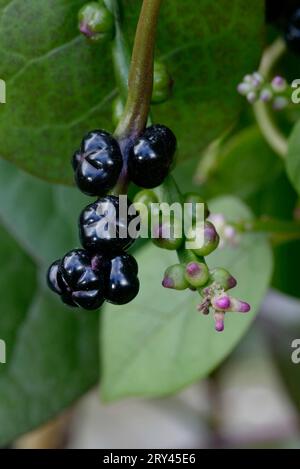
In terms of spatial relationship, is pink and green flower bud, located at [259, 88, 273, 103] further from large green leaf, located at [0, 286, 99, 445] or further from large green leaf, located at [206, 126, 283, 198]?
large green leaf, located at [0, 286, 99, 445]

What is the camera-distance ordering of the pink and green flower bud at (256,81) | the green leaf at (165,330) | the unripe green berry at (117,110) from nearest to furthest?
the unripe green berry at (117,110), the pink and green flower bud at (256,81), the green leaf at (165,330)

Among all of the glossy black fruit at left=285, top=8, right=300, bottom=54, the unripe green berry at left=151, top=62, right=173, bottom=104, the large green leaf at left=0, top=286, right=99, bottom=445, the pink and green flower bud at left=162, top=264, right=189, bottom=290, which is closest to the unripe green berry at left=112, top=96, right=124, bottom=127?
the unripe green berry at left=151, top=62, right=173, bottom=104

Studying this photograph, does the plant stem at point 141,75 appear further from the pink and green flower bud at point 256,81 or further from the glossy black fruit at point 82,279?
the pink and green flower bud at point 256,81

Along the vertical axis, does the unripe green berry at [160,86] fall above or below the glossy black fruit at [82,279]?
above

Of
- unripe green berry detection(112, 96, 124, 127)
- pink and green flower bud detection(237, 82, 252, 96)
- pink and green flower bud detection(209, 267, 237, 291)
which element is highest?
pink and green flower bud detection(237, 82, 252, 96)

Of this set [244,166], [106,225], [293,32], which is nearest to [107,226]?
[106,225]

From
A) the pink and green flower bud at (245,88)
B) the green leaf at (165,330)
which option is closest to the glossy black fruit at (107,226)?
the pink and green flower bud at (245,88)

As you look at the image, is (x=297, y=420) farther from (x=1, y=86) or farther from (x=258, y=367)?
(x=1, y=86)
